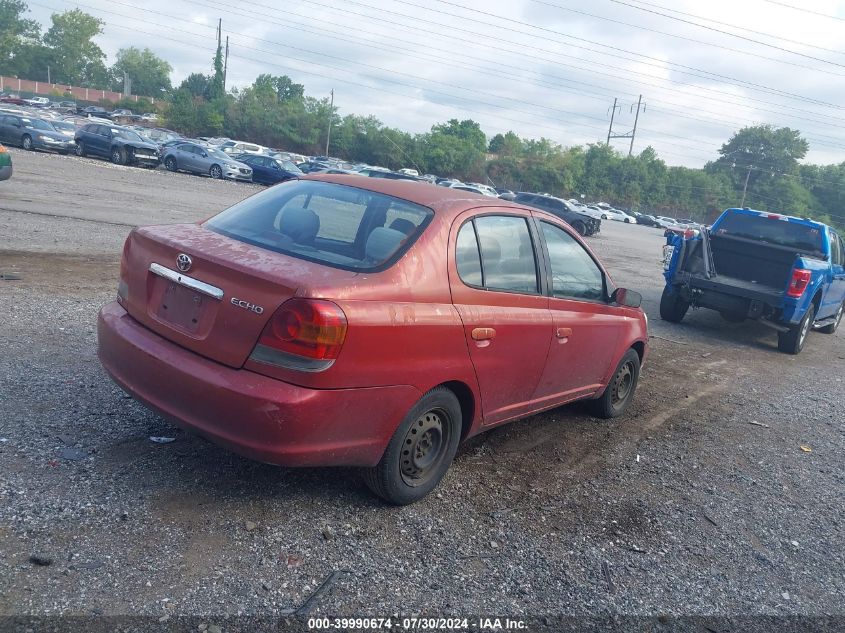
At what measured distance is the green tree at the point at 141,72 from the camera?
418ft

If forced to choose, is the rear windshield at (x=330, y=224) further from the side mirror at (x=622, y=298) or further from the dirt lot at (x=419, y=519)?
the side mirror at (x=622, y=298)

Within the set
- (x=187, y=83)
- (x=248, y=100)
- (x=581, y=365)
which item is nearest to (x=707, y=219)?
(x=248, y=100)

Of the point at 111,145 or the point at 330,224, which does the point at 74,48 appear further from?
the point at 330,224

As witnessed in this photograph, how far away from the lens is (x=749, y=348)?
33.7 ft

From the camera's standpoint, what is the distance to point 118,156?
3053 centimetres

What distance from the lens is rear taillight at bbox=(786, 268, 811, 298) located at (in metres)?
9.56

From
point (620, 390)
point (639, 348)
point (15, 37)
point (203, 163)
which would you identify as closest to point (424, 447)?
point (620, 390)

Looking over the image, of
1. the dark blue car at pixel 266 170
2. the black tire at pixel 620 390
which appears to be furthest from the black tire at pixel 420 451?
the dark blue car at pixel 266 170

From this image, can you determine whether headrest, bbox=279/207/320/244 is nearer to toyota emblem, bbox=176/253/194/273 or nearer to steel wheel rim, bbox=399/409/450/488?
toyota emblem, bbox=176/253/194/273

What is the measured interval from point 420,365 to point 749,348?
817cm

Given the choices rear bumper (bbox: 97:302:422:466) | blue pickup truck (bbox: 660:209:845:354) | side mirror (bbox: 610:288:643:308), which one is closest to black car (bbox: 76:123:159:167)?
blue pickup truck (bbox: 660:209:845:354)

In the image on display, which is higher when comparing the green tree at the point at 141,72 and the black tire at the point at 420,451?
the green tree at the point at 141,72

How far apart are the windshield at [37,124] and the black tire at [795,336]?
2969 centimetres

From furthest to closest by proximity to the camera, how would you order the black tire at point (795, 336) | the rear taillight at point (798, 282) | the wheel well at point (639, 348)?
1. the black tire at point (795, 336)
2. the rear taillight at point (798, 282)
3. the wheel well at point (639, 348)
